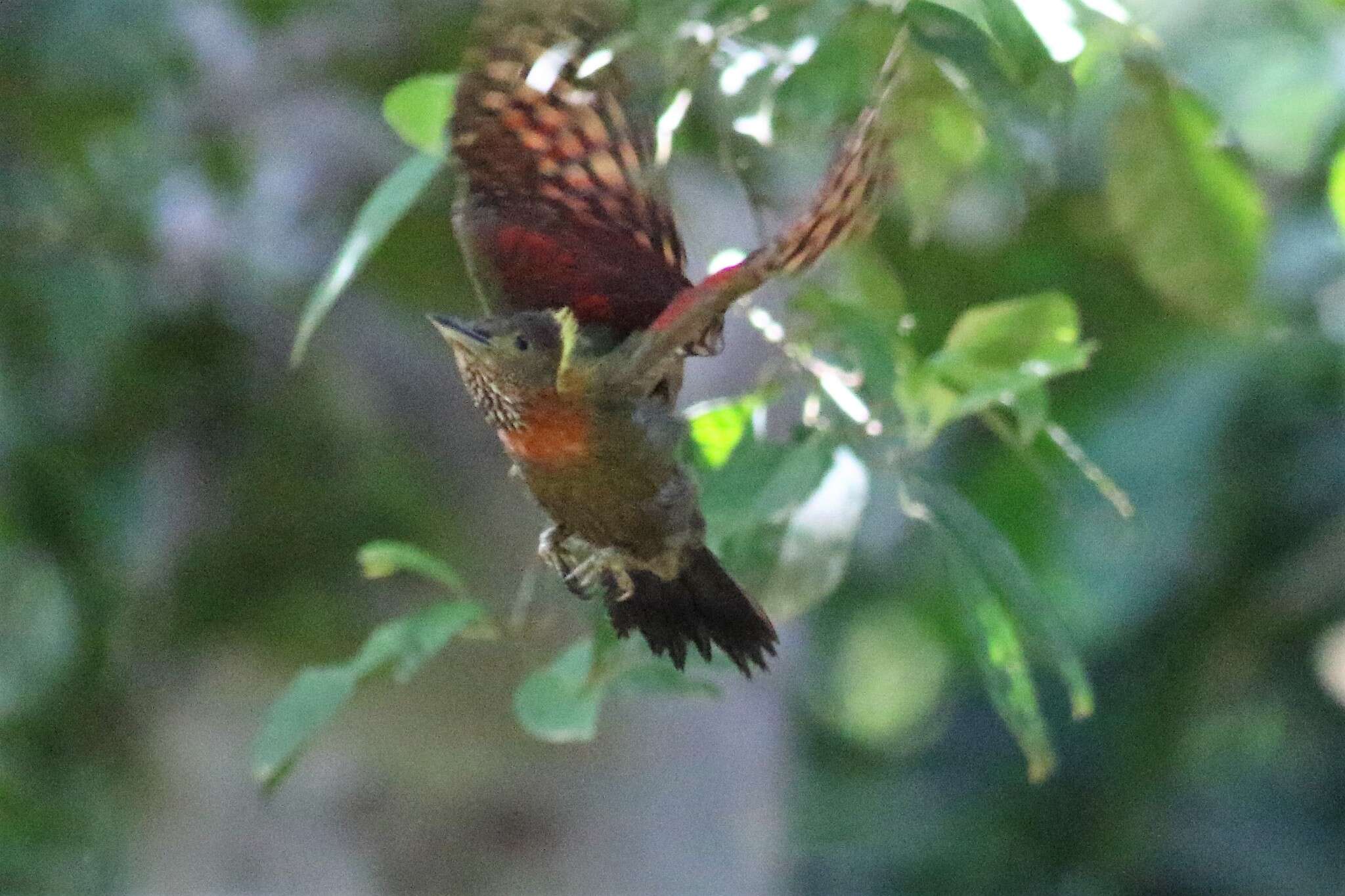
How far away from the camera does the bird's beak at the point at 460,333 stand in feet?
3.44

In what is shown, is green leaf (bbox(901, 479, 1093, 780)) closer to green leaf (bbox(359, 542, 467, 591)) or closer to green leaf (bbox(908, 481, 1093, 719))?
green leaf (bbox(908, 481, 1093, 719))

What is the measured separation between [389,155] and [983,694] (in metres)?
2.16

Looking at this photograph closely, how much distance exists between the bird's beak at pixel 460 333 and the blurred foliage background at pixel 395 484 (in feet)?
3.60

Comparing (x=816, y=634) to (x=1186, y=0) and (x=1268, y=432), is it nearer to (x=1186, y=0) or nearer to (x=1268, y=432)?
(x=1268, y=432)

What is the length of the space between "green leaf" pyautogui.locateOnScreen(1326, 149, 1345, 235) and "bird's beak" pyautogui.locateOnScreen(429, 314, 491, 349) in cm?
73

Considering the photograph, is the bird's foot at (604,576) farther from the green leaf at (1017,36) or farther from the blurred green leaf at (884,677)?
the blurred green leaf at (884,677)

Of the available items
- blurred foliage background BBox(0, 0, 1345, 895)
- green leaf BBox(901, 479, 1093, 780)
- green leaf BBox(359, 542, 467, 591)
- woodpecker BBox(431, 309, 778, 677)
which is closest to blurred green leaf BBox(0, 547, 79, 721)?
blurred foliage background BBox(0, 0, 1345, 895)

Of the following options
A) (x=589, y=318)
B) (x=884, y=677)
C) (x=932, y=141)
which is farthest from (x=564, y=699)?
(x=884, y=677)

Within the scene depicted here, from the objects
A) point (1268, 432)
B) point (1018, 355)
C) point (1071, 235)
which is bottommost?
point (1268, 432)

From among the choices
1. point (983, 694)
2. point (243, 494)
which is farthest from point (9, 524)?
point (983, 694)

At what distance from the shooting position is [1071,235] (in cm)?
291

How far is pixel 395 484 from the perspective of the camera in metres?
3.17

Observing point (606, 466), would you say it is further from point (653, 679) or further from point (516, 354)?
point (653, 679)

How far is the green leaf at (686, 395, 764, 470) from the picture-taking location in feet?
4.29
